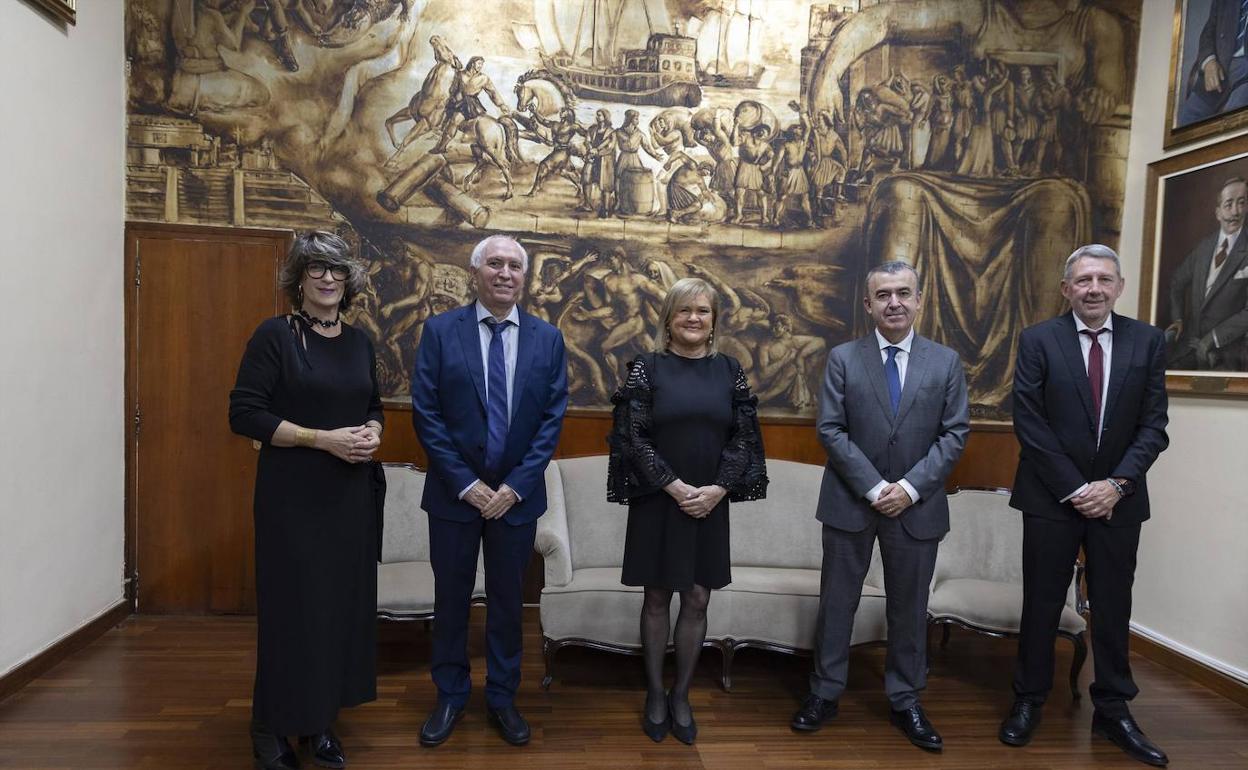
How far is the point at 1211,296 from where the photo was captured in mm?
4562

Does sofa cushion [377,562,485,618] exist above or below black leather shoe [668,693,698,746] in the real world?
above

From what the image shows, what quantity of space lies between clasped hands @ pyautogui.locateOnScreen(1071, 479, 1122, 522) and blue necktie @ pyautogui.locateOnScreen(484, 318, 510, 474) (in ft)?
8.25

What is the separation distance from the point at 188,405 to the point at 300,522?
102 inches

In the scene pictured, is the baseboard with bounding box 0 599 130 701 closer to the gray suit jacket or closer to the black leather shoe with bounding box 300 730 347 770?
the black leather shoe with bounding box 300 730 347 770

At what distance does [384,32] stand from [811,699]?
466cm

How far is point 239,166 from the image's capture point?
16.1 ft

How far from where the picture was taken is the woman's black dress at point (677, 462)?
326 centimetres

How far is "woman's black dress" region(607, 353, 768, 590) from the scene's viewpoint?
3.26m

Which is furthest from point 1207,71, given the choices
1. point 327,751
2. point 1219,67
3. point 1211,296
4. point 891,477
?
point 327,751

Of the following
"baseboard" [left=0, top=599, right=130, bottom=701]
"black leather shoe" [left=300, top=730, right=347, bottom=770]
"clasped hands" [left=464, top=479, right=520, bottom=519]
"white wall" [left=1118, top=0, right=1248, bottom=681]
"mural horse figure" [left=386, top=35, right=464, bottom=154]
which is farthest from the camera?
"mural horse figure" [left=386, top=35, right=464, bottom=154]

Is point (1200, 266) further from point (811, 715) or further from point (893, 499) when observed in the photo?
point (811, 715)

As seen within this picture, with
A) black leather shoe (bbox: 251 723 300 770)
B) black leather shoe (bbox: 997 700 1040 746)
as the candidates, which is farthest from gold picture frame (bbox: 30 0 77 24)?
black leather shoe (bbox: 997 700 1040 746)

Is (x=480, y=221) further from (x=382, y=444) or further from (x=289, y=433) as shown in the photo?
(x=289, y=433)

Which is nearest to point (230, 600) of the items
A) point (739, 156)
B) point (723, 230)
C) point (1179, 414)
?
point (723, 230)
